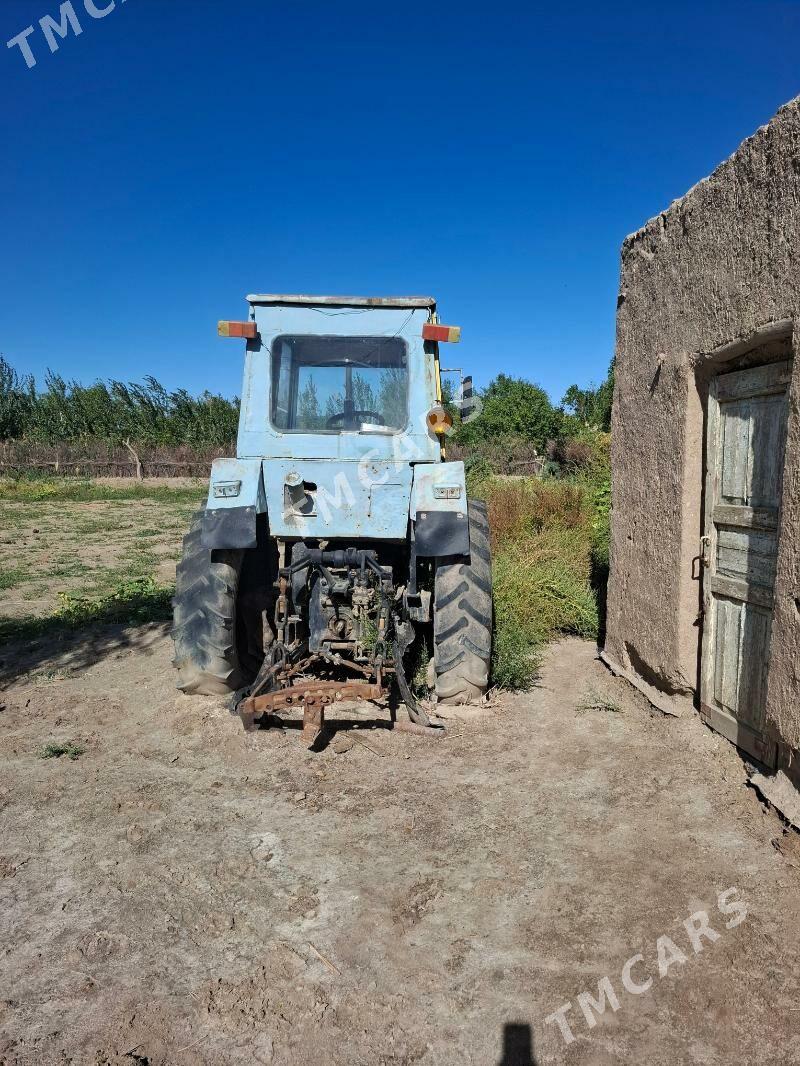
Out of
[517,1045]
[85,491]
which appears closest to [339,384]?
[517,1045]

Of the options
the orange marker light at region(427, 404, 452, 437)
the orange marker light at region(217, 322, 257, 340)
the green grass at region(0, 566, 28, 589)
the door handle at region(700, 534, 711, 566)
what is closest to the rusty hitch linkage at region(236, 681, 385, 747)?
the orange marker light at region(427, 404, 452, 437)

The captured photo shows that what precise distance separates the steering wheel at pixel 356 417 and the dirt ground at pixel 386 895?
1865mm

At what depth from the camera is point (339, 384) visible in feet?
14.6

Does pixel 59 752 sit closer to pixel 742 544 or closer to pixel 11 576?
pixel 742 544

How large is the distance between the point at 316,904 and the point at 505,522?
18.2ft

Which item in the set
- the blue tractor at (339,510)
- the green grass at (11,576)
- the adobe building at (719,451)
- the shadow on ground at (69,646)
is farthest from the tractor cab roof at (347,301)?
the green grass at (11,576)

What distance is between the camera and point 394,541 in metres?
4.44

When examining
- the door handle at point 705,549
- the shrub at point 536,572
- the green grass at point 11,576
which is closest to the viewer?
the door handle at point 705,549

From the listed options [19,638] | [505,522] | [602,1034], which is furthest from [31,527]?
[602,1034]

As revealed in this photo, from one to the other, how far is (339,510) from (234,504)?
0.61m

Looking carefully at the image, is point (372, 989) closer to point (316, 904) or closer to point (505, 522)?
point (316, 904)

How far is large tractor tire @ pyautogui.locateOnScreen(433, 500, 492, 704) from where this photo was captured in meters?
4.17

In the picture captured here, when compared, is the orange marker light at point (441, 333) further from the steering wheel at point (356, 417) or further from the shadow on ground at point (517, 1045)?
the shadow on ground at point (517, 1045)

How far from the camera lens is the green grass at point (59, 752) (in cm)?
372
